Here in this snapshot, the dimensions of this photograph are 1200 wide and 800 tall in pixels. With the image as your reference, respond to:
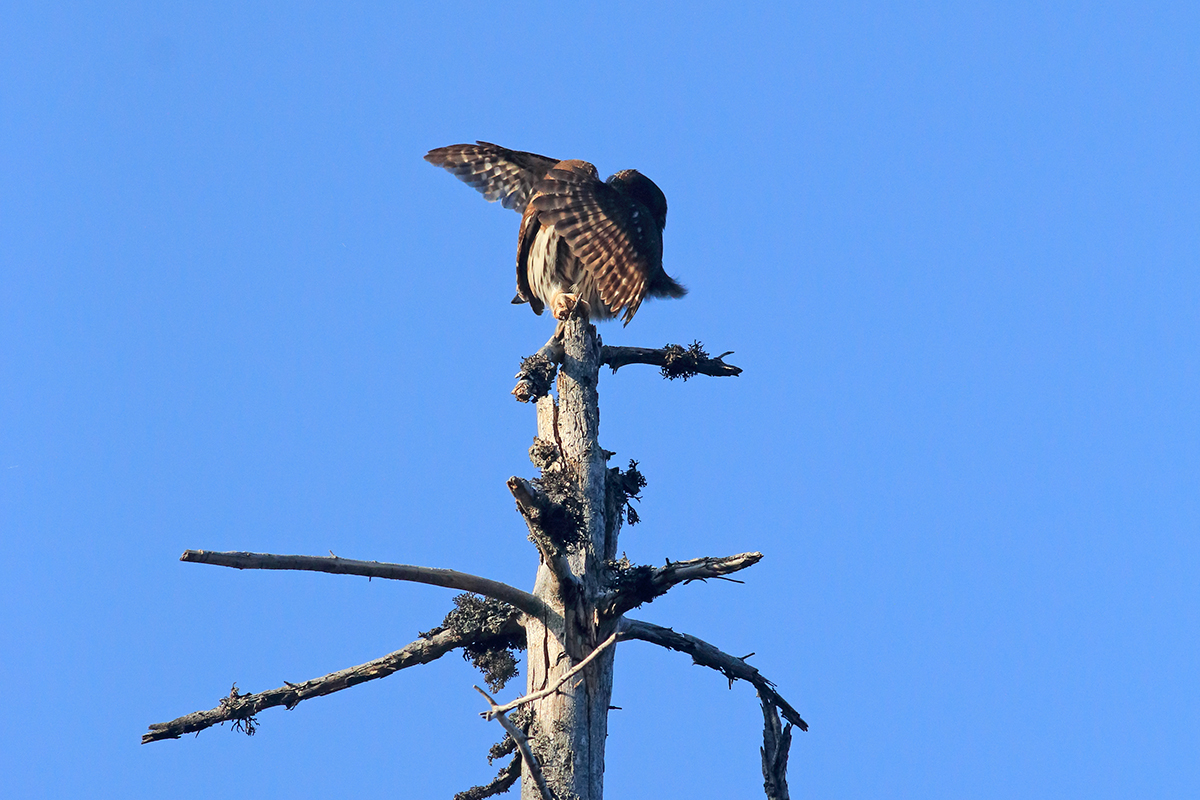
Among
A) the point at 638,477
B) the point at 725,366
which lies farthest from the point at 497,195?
the point at 638,477

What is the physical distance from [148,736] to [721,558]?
11.3 feet

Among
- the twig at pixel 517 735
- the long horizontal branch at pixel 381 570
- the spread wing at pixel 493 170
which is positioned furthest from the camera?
the spread wing at pixel 493 170

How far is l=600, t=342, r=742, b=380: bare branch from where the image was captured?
8492 millimetres

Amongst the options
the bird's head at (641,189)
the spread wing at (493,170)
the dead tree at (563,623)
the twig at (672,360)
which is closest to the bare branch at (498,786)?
the dead tree at (563,623)

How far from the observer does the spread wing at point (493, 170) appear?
9.55 metres

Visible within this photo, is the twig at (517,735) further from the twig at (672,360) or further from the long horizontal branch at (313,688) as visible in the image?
the twig at (672,360)

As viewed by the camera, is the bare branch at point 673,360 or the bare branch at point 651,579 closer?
the bare branch at point 651,579

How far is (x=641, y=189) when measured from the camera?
8977 mm

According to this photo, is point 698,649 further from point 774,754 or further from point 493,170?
point 493,170

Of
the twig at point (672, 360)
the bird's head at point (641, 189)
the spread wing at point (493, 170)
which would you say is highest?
the spread wing at point (493, 170)

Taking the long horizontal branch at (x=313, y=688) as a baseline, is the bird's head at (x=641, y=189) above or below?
above

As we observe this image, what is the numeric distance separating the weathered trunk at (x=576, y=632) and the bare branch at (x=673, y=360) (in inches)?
30.0

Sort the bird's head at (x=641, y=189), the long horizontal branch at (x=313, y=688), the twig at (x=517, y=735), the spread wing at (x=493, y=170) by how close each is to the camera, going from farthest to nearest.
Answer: the spread wing at (x=493, y=170)
the bird's head at (x=641, y=189)
the long horizontal branch at (x=313, y=688)
the twig at (x=517, y=735)

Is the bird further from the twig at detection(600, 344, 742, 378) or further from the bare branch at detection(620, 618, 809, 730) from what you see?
the bare branch at detection(620, 618, 809, 730)
